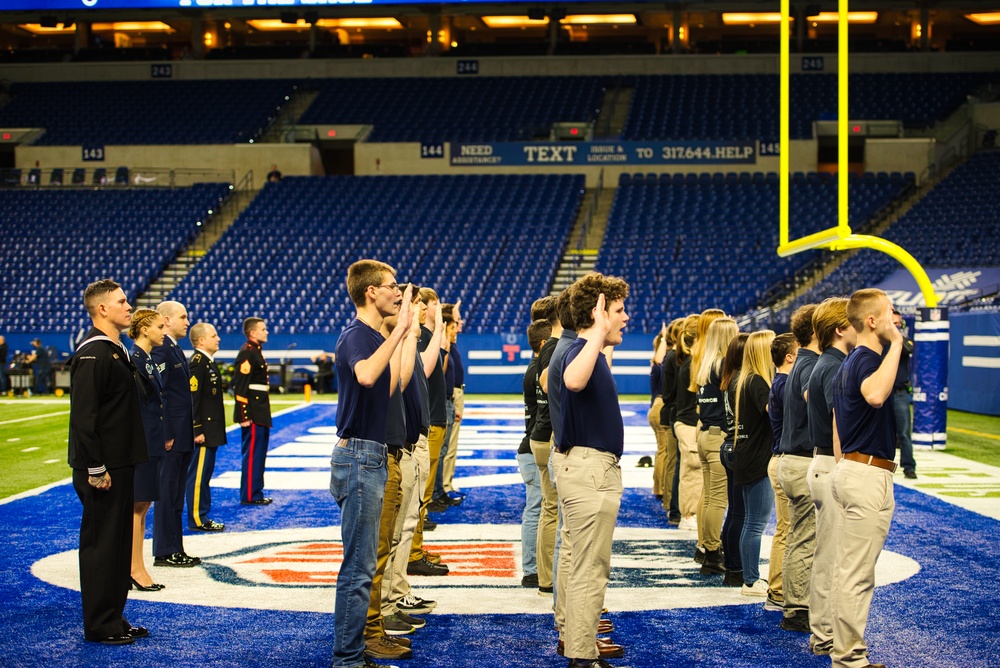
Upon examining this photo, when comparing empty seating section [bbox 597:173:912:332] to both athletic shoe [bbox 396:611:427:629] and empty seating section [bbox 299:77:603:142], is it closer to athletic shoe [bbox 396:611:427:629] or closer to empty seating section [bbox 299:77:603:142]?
empty seating section [bbox 299:77:603:142]

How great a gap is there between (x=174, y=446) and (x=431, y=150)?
28.8 m

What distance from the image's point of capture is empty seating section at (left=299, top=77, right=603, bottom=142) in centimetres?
3534

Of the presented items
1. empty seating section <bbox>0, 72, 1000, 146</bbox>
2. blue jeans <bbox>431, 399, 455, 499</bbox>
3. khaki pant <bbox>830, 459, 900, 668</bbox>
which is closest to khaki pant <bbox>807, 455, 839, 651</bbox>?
khaki pant <bbox>830, 459, 900, 668</bbox>

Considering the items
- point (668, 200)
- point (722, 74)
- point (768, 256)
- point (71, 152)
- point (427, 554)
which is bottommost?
point (427, 554)

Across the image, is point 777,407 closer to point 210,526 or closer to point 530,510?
point 530,510

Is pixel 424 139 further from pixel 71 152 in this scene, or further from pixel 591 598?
pixel 591 598

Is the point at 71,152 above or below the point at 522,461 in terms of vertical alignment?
above

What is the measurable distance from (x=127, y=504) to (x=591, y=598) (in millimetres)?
2692

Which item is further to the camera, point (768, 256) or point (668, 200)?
point (668, 200)

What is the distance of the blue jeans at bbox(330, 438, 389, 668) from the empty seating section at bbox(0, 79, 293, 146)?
110 feet

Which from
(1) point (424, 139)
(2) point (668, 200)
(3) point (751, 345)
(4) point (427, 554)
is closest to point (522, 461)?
(4) point (427, 554)

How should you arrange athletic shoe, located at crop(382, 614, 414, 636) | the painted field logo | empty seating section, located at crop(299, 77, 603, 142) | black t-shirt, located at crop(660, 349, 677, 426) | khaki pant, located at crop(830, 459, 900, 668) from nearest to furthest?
khaki pant, located at crop(830, 459, 900, 668) < athletic shoe, located at crop(382, 614, 414, 636) < the painted field logo < black t-shirt, located at crop(660, 349, 677, 426) < empty seating section, located at crop(299, 77, 603, 142)

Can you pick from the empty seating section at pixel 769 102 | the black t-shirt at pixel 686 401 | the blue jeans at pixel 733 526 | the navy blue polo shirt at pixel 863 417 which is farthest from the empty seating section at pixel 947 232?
the navy blue polo shirt at pixel 863 417

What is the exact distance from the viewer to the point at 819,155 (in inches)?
1401
